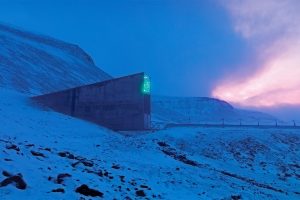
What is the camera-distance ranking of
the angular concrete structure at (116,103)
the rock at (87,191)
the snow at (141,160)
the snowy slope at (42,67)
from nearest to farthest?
the rock at (87,191)
the snow at (141,160)
the angular concrete structure at (116,103)
the snowy slope at (42,67)

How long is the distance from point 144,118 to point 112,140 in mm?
15502

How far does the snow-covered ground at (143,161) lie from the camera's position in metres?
15.1

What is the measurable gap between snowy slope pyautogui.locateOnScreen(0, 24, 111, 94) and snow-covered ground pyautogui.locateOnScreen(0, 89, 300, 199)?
40724 millimetres

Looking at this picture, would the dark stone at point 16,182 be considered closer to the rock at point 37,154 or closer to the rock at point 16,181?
the rock at point 16,181

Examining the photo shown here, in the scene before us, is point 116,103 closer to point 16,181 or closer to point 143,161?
point 143,161

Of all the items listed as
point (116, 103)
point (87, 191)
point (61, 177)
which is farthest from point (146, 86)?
point (87, 191)

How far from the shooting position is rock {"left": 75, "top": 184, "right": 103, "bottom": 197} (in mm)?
→ 13961

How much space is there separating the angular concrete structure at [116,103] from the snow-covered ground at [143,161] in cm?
555

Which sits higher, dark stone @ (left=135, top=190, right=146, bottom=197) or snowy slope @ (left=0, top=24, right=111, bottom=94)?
snowy slope @ (left=0, top=24, right=111, bottom=94)

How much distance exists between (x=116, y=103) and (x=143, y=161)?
23035 mm

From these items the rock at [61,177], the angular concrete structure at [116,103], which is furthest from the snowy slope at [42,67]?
the rock at [61,177]

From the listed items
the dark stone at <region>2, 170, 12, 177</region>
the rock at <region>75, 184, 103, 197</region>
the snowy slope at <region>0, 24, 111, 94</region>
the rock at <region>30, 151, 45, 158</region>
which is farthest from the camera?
the snowy slope at <region>0, 24, 111, 94</region>

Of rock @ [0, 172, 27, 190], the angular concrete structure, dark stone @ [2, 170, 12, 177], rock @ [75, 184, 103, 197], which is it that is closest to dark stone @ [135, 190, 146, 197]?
rock @ [75, 184, 103, 197]

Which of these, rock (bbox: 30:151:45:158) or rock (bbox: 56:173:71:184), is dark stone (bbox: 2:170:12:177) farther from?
rock (bbox: 30:151:45:158)
